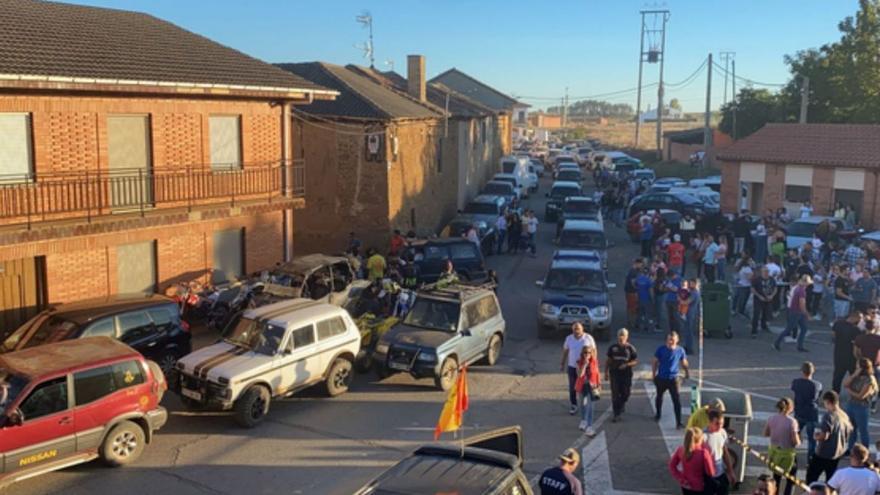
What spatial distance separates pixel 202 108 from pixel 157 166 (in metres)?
2.02

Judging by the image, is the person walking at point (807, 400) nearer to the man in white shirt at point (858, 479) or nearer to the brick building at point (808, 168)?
the man in white shirt at point (858, 479)

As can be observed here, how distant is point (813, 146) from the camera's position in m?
35.5

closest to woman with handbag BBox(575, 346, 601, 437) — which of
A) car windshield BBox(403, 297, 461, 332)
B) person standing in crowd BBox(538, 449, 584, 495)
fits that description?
car windshield BBox(403, 297, 461, 332)

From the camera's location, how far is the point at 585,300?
19.1 m

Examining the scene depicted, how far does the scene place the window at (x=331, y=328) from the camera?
584 inches

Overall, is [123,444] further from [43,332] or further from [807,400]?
[807,400]

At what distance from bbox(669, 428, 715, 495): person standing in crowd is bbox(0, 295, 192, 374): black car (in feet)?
31.7

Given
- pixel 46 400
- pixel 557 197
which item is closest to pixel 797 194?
pixel 557 197

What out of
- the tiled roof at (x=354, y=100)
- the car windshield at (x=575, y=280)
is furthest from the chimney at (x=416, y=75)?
the car windshield at (x=575, y=280)

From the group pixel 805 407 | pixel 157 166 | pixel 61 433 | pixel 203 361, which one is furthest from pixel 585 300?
pixel 61 433

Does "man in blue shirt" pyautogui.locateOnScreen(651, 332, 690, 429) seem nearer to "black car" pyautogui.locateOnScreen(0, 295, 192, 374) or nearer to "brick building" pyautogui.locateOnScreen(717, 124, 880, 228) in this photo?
"black car" pyautogui.locateOnScreen(0, 295, 192, 374)

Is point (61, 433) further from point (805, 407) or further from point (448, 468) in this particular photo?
point (805, 407)

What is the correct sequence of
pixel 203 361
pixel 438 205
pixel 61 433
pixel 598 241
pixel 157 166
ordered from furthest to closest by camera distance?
pixel 438 205, pixel 598 241, pixel 157 166, pixel 203 361, pixel 61 433

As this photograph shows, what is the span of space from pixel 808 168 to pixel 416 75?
17.9 metres
